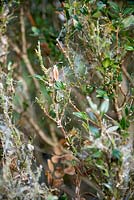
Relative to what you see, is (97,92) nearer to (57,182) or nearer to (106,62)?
(106,62)

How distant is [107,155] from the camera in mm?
939

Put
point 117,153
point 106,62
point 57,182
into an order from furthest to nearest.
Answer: point 57,182, point 106,62, point 117,153

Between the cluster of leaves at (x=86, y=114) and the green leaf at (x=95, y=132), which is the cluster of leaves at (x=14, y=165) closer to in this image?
the cluster of leaves at (x=86, y=114)

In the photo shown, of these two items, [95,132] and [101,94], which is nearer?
[95,132]

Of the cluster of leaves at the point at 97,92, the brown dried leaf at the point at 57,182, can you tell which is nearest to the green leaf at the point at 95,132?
the cluster of leaves at the point at 97,92

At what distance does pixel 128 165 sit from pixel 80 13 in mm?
501

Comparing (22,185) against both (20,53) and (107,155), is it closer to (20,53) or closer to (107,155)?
(107,155)

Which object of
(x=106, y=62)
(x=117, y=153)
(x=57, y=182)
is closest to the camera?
(x=117, y=153)

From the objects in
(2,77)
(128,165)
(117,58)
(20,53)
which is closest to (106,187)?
(128,165)

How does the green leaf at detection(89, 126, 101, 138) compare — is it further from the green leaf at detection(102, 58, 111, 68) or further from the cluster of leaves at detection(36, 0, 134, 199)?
the green leaf at detection(102, 58, 111, 68)

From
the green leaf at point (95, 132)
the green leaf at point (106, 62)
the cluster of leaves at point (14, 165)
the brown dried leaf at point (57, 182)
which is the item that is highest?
the green leaf at point (106, 62)

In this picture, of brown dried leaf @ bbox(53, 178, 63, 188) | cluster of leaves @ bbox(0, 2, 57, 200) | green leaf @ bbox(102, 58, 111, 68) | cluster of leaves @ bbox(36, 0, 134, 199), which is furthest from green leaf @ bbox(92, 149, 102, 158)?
brown dried leaf @ bbox(53, 178, 63, 188)

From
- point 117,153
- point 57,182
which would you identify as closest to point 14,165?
point 57,182

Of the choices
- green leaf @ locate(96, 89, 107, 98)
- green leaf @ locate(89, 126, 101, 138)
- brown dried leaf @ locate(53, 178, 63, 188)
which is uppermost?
green leaf @ locate(96, 89, 107, 98)
